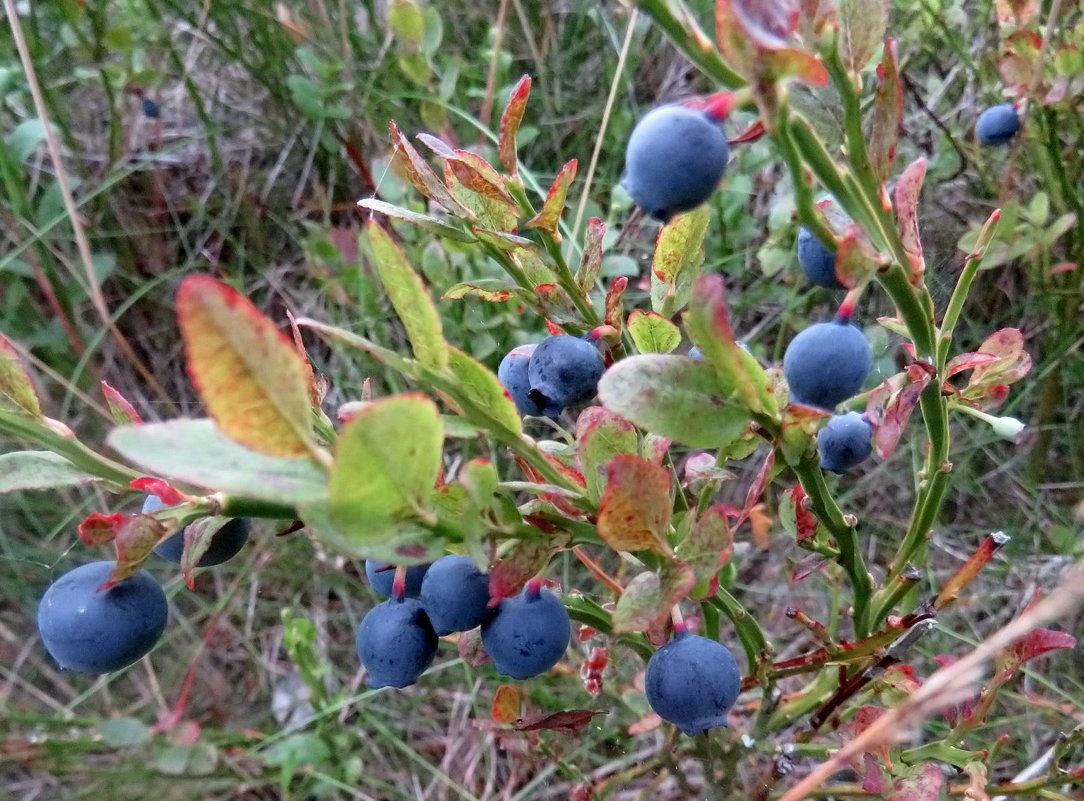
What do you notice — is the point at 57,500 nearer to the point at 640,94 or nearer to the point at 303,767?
the point at 303,767

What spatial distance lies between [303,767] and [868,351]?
1.31 metres

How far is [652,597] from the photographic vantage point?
0.52 m

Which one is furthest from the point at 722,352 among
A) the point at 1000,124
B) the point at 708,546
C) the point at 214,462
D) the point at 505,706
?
the point at 1000,124

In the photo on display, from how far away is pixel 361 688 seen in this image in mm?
1618

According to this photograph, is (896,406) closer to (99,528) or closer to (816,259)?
(816,259)

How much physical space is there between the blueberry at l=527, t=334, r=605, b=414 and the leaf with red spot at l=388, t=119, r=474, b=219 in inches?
4.2

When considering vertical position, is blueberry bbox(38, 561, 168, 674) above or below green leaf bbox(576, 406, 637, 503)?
below

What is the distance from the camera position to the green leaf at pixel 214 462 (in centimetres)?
37

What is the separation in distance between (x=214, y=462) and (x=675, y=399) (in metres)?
0.23

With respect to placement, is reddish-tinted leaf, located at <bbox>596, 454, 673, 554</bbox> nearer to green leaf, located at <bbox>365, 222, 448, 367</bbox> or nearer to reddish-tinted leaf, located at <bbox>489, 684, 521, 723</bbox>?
green leaf, located at <bbox>365, 222, 448, 367</bbox>

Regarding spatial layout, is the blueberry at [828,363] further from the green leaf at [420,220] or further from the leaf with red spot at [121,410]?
the leaf with red spot at [121,410]

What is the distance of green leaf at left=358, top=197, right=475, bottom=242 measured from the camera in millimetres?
577

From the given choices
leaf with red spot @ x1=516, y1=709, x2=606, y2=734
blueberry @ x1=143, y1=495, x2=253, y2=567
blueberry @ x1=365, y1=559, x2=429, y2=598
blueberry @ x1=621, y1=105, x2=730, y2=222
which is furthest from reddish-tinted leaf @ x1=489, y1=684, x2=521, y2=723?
blueberry @ x1=621, y1=105, x2=730, y2=222

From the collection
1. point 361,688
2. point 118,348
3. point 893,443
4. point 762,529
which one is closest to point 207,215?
point 118,348
